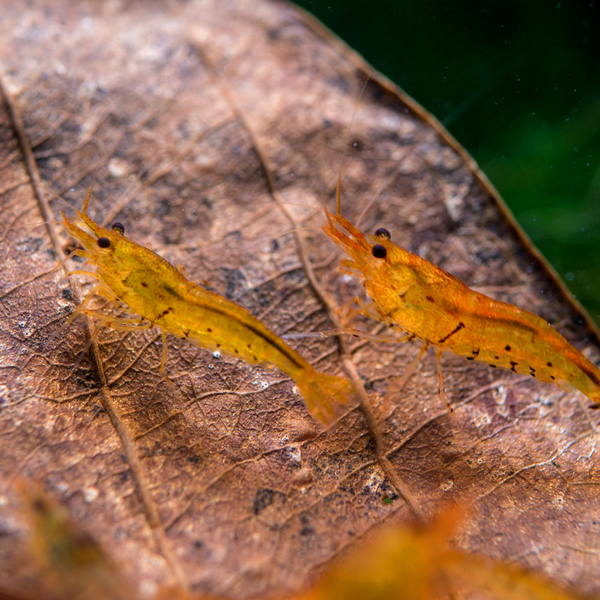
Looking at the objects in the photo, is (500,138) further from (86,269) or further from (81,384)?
(81,384)

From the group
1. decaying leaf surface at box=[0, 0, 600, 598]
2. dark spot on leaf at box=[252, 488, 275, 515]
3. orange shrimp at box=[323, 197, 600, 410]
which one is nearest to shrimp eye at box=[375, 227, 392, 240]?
orange shrimp at box=[323, 197, 600, 410]

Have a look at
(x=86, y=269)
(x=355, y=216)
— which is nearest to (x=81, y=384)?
(x=86, y=269)

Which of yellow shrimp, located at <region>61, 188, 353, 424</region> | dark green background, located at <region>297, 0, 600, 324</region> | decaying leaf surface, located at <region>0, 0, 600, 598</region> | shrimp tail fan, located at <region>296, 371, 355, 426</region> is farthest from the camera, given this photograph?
dark green background, located at <region>297, 0, 600, 324</region>

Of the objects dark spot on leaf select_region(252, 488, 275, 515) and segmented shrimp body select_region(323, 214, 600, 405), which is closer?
dark spot on leaf select_region(252, 488, 275, 515)

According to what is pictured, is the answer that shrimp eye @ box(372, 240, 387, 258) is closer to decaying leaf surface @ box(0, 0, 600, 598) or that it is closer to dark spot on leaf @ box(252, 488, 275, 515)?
decaying leaf surface @ box(0, 0, 600, 598)

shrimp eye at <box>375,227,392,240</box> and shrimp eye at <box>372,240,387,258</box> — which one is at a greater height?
shrimp eye at <box>375,227,392,240</box>

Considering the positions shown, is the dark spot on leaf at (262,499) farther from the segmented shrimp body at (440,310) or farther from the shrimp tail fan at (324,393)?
the segmented shrimp body at (440,310)

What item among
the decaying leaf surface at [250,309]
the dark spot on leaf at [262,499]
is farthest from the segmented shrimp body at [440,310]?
the dark spot on leaf at [262,499]

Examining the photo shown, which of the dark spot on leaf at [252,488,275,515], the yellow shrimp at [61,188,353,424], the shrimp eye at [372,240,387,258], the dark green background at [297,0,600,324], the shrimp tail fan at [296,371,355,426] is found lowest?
the dark spot on leaf at [252,488,275,515]
